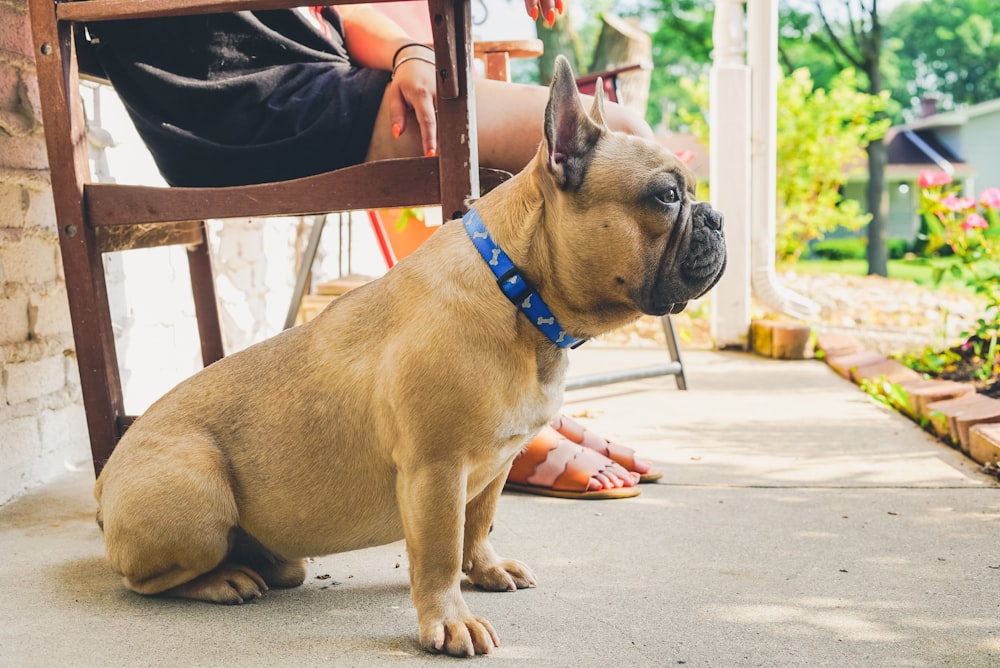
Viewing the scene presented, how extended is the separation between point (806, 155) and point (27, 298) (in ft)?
31.2

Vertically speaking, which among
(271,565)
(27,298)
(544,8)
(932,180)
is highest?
(544,8)

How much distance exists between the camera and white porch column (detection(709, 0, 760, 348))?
5707mm

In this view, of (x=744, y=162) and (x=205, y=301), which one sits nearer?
(x=205, y=301)

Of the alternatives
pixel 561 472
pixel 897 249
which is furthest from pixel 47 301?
pixel 897 249

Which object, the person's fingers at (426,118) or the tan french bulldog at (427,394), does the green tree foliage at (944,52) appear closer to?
the person's fingers at (426,118)

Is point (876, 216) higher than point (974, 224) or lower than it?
lower

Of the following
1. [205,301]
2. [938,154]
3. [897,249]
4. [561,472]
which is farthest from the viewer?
[938,154]

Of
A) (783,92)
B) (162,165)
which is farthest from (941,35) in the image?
(162,165)

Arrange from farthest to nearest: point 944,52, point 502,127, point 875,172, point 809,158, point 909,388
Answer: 1. point 944,52
2. point 875,172
3. point 809,158
4. point 909,388
5. point 502,127

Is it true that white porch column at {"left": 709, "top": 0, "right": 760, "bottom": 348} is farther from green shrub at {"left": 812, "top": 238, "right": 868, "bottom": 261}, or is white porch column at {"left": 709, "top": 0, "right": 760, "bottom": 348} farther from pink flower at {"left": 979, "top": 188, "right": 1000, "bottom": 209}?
green shrub at {"left": 812, "top": 238, "right": 868, "bottom": 261}

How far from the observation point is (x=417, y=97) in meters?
2.62

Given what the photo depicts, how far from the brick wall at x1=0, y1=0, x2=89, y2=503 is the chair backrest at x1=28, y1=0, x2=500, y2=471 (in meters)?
0.40

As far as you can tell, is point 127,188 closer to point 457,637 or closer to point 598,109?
point 598,109

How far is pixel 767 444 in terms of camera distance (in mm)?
3693
